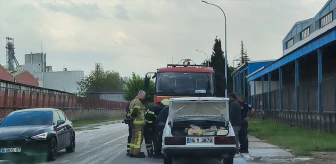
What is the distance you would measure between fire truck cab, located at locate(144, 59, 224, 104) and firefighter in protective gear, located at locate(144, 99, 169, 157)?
129 inches

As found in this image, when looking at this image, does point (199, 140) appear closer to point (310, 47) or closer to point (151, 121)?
point (151, 121)

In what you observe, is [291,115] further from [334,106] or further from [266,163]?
[266,163]

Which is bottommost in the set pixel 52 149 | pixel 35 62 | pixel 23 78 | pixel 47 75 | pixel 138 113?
pixel 52 149

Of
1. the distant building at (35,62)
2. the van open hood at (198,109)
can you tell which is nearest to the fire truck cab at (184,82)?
the van open hood at (198,109)

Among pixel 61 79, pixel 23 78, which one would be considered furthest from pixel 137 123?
pixel 61 79

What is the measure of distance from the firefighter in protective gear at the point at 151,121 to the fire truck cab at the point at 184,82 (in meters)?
3.27

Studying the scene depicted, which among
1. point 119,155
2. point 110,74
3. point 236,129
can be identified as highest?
point 110,74

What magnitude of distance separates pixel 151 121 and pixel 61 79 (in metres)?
110

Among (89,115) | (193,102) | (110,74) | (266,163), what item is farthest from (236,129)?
(110,74)

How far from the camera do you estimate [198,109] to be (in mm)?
11305

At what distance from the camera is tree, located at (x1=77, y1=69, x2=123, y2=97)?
12256 cm

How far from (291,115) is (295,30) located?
4078 centimetres

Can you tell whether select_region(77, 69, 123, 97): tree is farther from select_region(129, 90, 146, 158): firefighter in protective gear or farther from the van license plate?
the van license plate

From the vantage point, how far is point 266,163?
12.0 m
